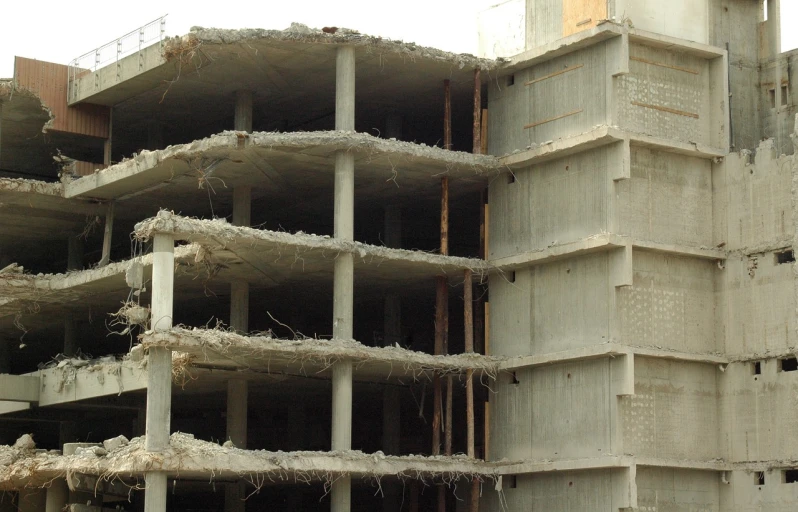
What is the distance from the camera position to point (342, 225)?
3359 cm

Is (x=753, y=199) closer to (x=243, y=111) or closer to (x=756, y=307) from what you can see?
(x=756, y=307)

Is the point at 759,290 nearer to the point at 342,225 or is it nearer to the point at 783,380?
the point at 783,380

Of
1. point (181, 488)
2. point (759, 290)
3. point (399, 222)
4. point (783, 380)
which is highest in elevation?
point (399, 222)

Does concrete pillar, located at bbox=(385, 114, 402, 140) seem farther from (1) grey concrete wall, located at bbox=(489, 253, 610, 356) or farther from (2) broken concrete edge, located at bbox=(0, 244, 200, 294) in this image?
(2) broken concrete edge, located at bbox=(0, 244, 200, 294)

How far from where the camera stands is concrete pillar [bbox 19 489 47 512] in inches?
1458

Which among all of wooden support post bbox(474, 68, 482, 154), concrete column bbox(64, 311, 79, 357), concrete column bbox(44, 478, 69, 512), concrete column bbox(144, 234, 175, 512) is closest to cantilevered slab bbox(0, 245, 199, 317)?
concrete column bbox(64, 311, 79, 357)

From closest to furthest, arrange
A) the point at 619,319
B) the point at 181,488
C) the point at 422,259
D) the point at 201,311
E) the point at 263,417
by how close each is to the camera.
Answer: the point at 619,319 < the point at 422,259 < the point at 181,488 < the point at 201,311 < the point at 263,417

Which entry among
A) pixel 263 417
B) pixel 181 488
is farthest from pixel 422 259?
pixel 263 417

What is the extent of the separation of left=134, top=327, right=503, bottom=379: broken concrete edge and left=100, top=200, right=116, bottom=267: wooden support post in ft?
22.0

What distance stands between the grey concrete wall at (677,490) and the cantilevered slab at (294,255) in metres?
6.91

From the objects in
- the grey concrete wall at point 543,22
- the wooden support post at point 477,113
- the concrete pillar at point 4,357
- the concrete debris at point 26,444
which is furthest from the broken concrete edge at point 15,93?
the grey concrete wall at point 543,22

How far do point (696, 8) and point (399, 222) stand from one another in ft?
33.8

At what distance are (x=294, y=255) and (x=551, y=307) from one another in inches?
258

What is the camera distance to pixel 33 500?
37281 millimetres
